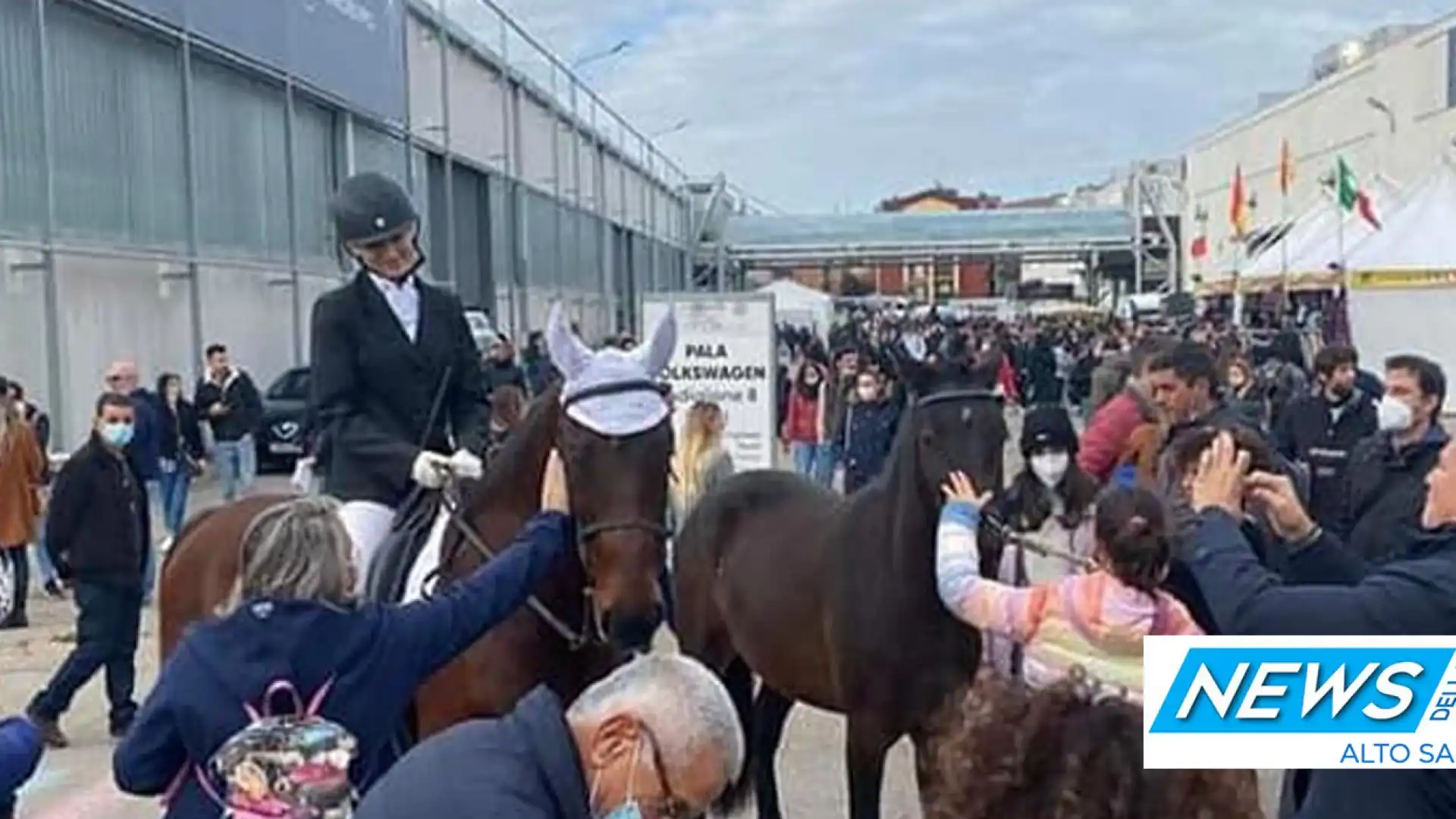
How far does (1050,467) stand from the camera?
6602 millimetres

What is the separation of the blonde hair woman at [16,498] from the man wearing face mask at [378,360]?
803 centimetres

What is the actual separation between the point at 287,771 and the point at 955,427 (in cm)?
306

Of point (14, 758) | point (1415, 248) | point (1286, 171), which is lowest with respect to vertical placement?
point (14, 758)

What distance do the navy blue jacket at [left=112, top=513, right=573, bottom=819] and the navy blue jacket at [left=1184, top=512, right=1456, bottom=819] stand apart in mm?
1835

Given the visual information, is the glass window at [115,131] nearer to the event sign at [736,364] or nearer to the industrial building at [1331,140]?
the event sign at [736,364]

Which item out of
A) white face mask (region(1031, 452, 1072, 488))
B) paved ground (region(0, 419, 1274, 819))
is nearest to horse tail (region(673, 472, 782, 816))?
paved ground (region(0, 419, 1274, 819))

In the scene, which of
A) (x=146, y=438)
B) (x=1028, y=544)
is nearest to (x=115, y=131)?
(x=146, y=438)

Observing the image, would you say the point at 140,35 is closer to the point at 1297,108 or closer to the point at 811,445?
the point at 811,445

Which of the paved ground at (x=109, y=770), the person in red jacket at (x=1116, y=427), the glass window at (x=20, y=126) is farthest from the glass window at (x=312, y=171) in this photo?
the person in red jacket at (x=1116, y=427)

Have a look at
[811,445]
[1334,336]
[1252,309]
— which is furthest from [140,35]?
[1252,309]

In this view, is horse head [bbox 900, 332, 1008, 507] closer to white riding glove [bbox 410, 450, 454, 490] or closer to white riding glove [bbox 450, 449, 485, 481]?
white riding glove [bbox 450, 449, 485, 481]

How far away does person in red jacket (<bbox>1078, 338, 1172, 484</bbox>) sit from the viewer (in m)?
7.20

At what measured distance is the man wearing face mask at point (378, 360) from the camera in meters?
5.73

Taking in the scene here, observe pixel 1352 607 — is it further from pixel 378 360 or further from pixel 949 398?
pixel 378 360
